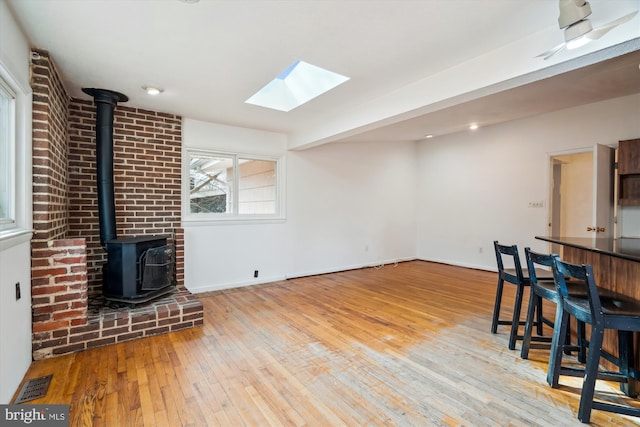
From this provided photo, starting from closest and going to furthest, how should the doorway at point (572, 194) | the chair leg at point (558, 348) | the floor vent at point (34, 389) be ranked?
the floor vent at point (34, 389), the chair leg at point (558, 348), the doorway at point (572, 194)

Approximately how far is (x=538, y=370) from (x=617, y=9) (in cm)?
242

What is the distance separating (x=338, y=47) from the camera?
2.36m

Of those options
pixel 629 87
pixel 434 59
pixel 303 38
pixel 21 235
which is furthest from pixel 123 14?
pixel 629 87

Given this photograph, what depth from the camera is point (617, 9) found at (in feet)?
6.03

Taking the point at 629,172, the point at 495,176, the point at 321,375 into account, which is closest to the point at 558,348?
the point at 321,375

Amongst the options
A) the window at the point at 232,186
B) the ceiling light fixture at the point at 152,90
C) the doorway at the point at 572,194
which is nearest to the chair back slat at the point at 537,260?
the doorway at the point at 572,194

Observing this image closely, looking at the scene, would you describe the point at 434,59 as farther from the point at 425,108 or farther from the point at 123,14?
the point at 123,14

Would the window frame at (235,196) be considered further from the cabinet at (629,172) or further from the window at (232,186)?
the cabinet at (629,172)

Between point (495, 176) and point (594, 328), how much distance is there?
4445mm

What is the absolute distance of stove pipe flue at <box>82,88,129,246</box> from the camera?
3330 millimetres

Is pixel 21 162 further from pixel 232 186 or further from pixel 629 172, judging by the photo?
pixel 629 172

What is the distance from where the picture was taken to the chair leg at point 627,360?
1985mm

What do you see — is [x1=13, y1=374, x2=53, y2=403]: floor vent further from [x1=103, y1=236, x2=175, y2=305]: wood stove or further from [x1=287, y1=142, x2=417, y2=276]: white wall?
[x1=287, y1=142, x2=417, y2=276]: white wall

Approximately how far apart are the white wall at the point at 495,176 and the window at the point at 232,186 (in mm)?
3545
